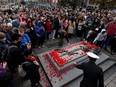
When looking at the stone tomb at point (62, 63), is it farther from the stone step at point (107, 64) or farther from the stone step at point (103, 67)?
the stone step at point (107, 64)

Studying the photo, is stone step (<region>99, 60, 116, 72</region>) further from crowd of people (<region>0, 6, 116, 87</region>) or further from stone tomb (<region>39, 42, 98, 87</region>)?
crowd of people (<region>0, 6, 116, 87</region>)

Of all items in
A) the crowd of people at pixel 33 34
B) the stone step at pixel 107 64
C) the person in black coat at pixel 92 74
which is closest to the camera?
the person in black coat at pixel 92 74

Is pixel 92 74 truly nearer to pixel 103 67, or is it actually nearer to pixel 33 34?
pixel 103 67

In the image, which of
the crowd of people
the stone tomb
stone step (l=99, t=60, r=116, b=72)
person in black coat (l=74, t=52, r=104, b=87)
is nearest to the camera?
person in black coat (l=74, t=52, r=104, b=87)

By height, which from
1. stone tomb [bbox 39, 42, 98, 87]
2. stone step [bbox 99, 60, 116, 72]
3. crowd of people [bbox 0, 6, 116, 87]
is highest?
crowd of people [bbox 0, 6, 116, 87]

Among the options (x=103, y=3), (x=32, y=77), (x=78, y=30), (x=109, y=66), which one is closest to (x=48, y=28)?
(x=78, y=30)

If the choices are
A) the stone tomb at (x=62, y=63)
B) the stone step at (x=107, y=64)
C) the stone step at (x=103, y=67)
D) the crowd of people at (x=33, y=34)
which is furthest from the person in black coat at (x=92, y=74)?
the stone step at (x=107, y=64)

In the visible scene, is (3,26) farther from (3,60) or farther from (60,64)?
(60,64)

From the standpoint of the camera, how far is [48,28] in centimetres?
1003

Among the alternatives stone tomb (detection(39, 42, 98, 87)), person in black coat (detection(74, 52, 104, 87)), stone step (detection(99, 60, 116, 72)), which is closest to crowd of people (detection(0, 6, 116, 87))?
stone tomb (detection(39, 42, 98, 87))

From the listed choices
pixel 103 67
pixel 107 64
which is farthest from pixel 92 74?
pixel 107 64

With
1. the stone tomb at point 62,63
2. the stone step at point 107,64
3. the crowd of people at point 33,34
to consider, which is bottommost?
the stone step at point 107,64

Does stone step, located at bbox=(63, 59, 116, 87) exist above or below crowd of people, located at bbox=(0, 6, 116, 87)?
below

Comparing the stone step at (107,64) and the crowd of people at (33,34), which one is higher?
the crowd of people at (33,34)
